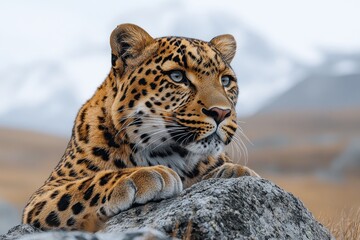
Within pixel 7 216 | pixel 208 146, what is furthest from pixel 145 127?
pixel 7 216

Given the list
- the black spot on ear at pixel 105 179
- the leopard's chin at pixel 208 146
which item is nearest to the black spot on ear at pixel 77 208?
the black spot on ear at pixel 105 179

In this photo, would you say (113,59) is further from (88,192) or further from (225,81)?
(88,192)

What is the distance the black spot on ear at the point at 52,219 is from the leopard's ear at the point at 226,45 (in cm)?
247

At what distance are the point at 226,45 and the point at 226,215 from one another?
2.76 metres

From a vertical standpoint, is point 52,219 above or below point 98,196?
below

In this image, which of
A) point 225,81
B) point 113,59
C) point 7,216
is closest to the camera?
point 225,81

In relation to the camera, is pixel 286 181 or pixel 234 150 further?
pixel 286 181

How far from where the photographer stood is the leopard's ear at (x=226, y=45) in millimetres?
8484

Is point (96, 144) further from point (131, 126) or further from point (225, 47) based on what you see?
point (225, 47)

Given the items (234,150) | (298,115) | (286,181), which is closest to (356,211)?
(234,150)

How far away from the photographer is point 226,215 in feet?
20.5

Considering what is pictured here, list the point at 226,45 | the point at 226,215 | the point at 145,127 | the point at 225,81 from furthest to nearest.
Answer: the point at 226,45, the point at 225,81, the point at 145,127, the point at 226,215

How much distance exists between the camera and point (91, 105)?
8.16 meters

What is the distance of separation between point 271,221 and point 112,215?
128cm
